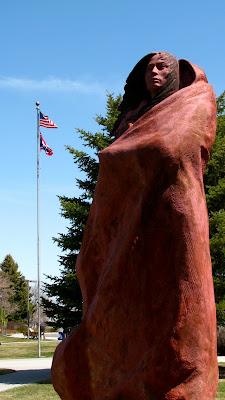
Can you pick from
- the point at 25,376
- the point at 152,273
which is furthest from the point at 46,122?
the point at 152,273

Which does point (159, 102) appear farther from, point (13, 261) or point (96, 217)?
point (13, 261)

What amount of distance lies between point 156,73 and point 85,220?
12324 mm

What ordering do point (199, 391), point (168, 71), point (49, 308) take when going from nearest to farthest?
point (199, 391) → point (168, 71) → point (49, 308)

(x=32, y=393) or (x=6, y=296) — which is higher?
(x=6, y=296)

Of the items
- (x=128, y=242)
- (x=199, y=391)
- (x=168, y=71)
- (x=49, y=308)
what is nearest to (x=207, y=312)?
(x=199, y=391)

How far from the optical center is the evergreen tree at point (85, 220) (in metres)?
14.7

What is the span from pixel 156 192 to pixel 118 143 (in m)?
0.59

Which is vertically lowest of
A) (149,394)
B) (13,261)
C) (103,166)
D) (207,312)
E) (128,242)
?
(149,394)

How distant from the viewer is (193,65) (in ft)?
12.8

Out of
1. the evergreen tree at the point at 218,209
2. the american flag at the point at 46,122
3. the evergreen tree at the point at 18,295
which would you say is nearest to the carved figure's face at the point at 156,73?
the evergreen tree at the point at 218,209

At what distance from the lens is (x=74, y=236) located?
16.2 metres

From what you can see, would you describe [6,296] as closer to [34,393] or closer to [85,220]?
[85,220]

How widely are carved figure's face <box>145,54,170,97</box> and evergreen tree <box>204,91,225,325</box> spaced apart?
10.7 meters

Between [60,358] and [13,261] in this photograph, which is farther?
[13,261]
